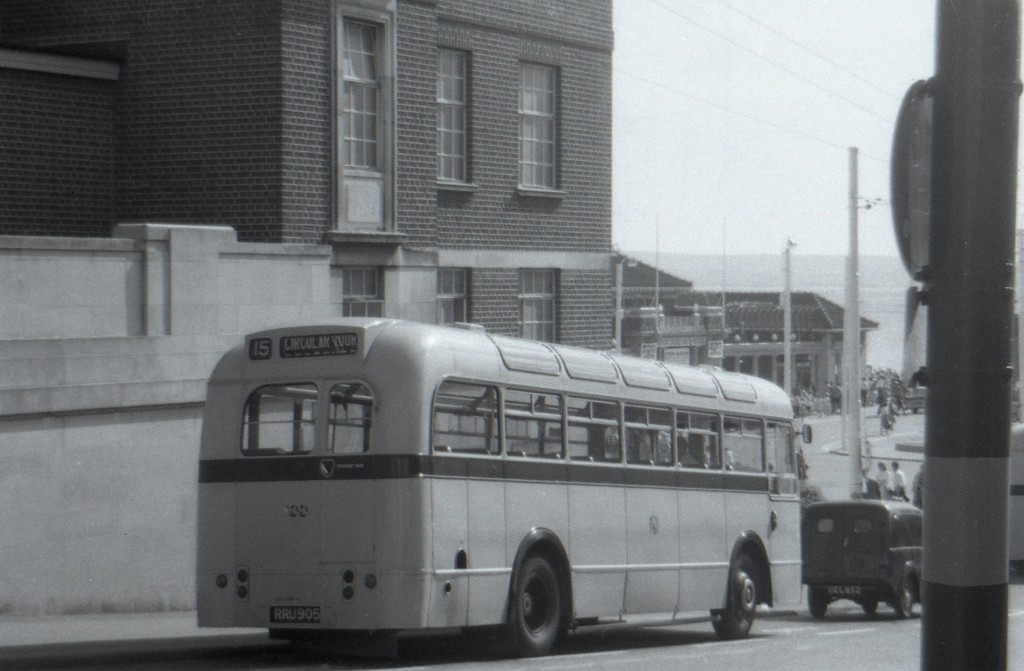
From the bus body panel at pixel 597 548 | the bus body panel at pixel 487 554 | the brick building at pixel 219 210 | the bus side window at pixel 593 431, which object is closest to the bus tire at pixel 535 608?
the bus body panel at pixel 487 554

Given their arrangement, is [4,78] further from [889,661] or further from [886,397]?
[886,397]

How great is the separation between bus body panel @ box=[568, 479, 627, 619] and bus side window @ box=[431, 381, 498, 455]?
1673 mm

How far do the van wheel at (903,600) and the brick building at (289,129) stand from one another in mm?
7947

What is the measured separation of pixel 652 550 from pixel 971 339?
44.4 feet

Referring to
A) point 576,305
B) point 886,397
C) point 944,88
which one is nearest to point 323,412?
point 944,88

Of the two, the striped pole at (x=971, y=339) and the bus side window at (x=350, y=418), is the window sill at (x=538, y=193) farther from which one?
the striped pole at (x=971, y=339)

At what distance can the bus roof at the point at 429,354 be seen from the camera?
45.3 ft

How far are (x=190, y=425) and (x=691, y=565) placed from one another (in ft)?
20.4

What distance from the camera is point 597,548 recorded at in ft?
53.9

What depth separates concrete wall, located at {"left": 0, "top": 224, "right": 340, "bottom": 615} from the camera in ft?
54.4

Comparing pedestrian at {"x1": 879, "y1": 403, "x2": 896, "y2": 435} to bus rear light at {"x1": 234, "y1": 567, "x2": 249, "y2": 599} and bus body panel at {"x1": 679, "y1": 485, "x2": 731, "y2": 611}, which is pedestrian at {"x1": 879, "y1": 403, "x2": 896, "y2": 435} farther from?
bus rear light at {"x1": 234, "y1": 567, "x2": 249, "y2": 599}

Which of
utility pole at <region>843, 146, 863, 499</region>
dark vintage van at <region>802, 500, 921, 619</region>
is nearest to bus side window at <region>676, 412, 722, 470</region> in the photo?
dark vintage van at <region>802, 500, 921, 619</region>

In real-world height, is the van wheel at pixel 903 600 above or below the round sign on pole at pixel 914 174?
below

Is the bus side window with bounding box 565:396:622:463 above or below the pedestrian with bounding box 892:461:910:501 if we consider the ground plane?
above
